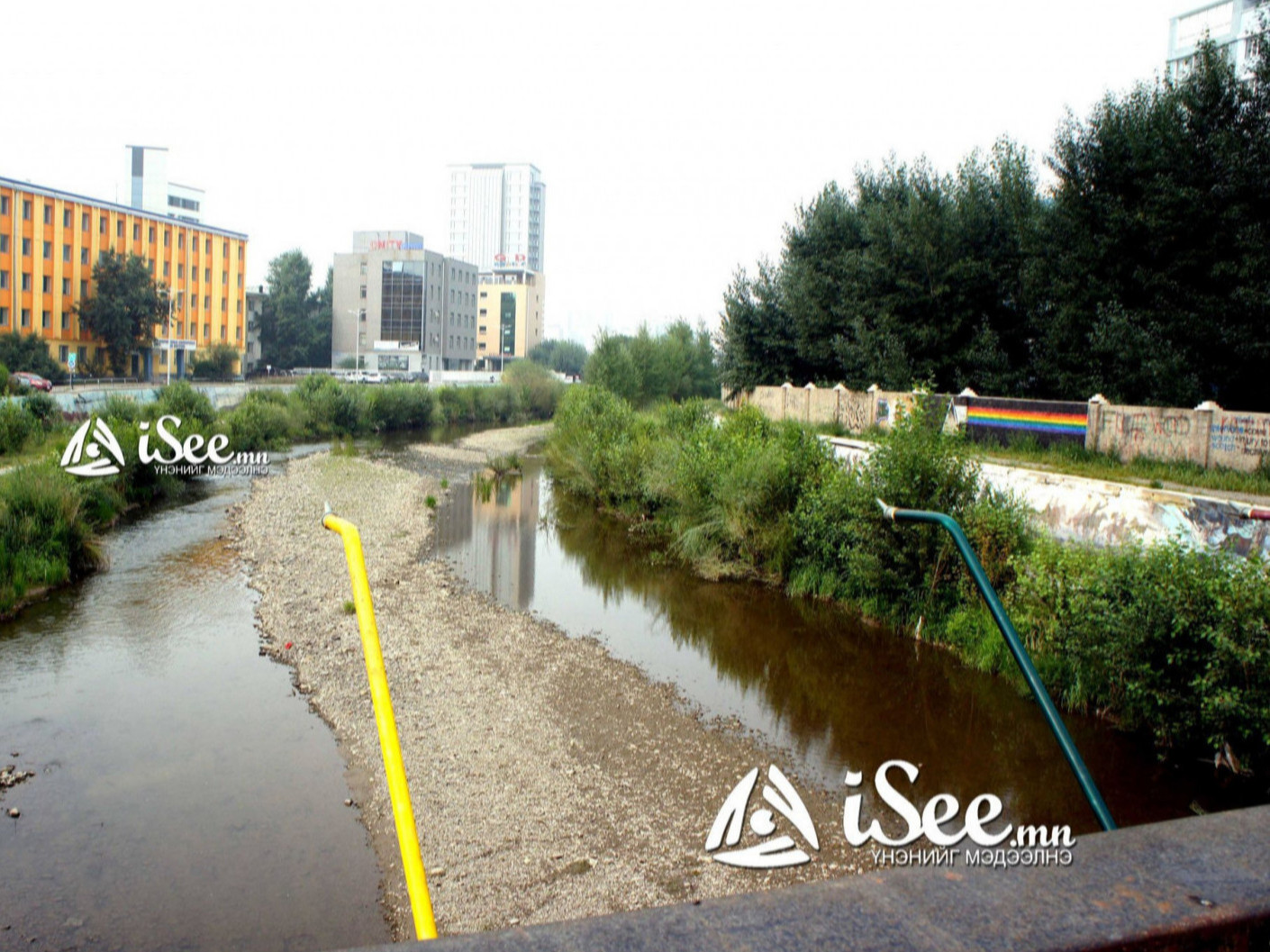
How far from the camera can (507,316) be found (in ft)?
390

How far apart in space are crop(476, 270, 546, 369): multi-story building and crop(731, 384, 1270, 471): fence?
311 feet

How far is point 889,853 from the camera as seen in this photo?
7.20m

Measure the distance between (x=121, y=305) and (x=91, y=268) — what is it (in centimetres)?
418

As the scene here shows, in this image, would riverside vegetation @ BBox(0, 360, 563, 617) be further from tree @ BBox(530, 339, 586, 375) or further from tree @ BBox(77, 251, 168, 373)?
tree @ BBox(530, 339, 586, 375)

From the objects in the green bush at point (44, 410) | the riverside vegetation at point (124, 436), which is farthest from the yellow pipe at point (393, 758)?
the green bush at point (44, 410)

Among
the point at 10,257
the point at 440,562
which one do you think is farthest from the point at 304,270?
the point at 440,562

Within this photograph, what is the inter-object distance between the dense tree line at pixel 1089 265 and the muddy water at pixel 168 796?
17.5 m

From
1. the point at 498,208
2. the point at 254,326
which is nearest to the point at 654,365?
the point at 254,326

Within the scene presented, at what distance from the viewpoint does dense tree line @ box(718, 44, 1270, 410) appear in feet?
62.2

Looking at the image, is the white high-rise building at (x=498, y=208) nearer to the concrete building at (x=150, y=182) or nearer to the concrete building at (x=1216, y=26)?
the concrete building at (x=150, y=182)

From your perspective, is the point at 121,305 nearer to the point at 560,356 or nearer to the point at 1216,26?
the point at 560,356

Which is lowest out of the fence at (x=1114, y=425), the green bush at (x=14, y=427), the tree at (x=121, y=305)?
the green bush at (x=14, y=427)

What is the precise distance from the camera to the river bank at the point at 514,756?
22.6 feet

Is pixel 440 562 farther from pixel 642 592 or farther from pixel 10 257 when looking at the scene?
pixel 10 257
